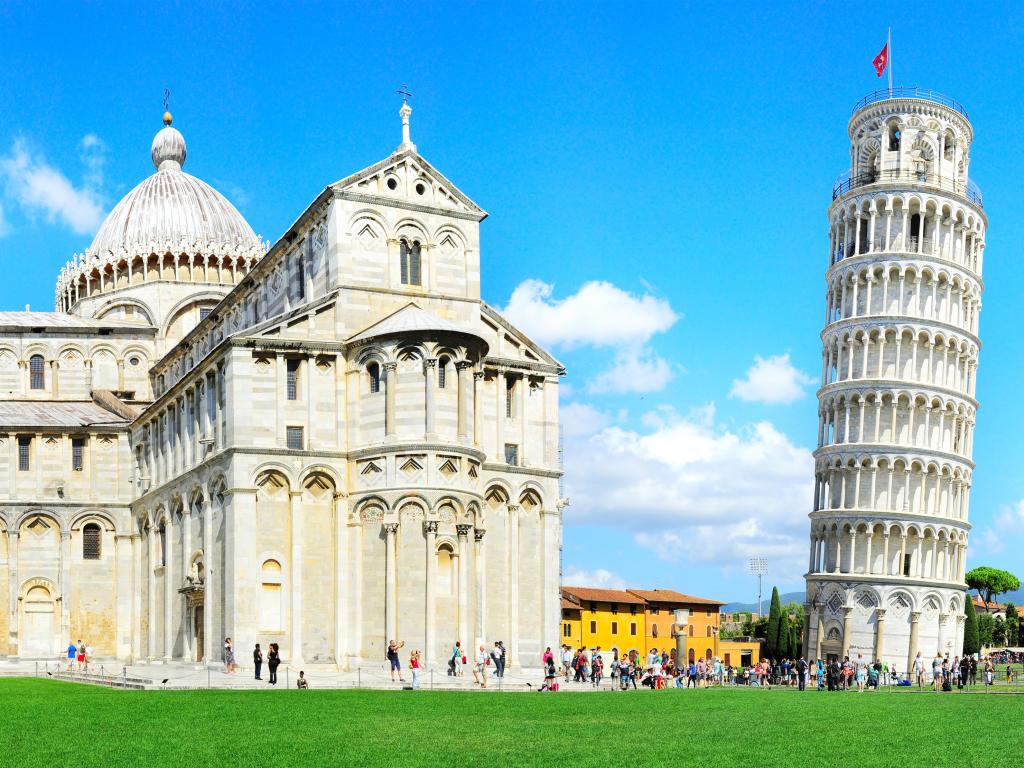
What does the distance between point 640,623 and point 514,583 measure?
68.5m

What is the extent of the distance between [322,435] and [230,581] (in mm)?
5919

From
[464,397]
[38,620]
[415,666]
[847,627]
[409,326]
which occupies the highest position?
[409,326]

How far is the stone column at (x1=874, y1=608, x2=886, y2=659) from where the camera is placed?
85250 millimetres

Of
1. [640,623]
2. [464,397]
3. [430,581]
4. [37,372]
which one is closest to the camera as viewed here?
[430,581]

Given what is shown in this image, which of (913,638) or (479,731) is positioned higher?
(479,731)

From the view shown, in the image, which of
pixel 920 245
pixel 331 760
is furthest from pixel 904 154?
pixel 331 760

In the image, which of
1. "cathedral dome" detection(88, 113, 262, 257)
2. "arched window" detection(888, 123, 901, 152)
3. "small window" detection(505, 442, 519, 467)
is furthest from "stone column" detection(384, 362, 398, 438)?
"arched window" detection(888, 123, 901, 152)

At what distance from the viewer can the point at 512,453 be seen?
176 ft

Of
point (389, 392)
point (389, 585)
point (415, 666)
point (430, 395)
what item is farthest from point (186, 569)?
point (415, 666)

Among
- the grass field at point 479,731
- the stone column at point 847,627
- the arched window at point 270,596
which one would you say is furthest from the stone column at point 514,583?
the stone column at point 847,627

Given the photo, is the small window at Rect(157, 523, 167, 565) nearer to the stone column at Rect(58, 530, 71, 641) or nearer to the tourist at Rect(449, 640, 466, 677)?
the stone column at Rect(58, 530, 71, 641)

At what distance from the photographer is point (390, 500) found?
47094 mm

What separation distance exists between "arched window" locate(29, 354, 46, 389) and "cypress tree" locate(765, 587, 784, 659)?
59.3 meters

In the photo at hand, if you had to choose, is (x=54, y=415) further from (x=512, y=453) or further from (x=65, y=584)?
(x=512, y=453)
